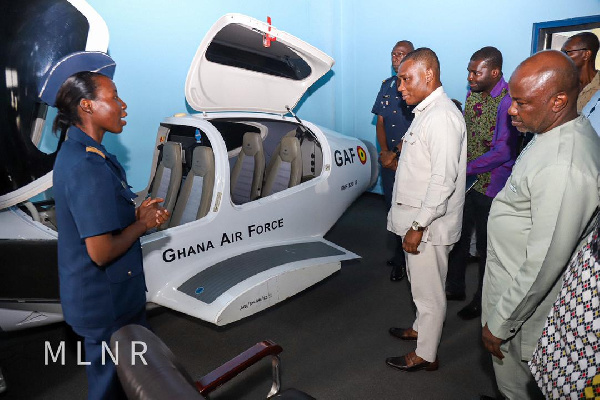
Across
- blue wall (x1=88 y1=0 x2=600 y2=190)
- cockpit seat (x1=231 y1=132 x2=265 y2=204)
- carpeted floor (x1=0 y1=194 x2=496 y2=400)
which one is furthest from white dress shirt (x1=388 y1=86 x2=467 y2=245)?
blue wall (x1=88 y1=0 x2=600 y2=190)

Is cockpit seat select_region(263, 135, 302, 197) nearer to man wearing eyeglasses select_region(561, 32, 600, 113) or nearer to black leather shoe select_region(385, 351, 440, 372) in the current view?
black leather shoe select_region(385, 351, 440, 372)

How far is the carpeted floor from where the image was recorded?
91.6 inches

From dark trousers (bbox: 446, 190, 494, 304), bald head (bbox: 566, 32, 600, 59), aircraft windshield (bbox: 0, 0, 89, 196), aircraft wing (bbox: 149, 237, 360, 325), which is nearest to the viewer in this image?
aircraft windshield (bbox: 0, 0, 89, 196)

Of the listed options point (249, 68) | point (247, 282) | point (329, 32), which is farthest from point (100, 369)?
point (329, 32)

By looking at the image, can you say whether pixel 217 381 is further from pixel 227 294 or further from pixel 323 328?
pixel 323 328

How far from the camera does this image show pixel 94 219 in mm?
1451

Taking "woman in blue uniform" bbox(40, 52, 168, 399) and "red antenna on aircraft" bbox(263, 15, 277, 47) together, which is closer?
"woman in blue uniform" bbox(40, 52, 168, 399)

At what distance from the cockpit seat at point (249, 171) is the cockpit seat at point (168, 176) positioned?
0.59 m

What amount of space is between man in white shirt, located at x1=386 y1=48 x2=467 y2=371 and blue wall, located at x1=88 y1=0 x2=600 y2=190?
8.59ft

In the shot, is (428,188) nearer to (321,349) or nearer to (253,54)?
(321,349)

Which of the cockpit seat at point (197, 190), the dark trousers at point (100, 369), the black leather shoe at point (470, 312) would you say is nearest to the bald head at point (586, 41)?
the black leather shoe at point (470, 312)

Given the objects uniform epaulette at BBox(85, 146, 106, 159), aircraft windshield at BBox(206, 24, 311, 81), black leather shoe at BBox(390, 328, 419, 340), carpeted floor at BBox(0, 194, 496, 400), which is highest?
aircraft windshield at BBox(206, 24, 311, 81)

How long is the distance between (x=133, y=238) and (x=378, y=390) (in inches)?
61.0

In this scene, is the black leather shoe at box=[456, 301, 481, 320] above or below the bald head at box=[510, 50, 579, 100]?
below
